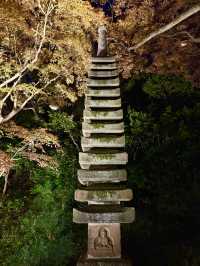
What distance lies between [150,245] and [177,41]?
22.9ft

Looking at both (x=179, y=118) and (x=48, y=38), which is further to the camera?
(x=179, y=118)

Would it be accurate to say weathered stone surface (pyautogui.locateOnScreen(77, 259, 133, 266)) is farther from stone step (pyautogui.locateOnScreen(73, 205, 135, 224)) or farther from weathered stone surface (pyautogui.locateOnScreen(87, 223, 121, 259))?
stone step (pyautogui.locateOnScreen(73, 205, 135, 224))

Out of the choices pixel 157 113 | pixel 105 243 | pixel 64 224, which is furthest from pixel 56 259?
pixel 157 113

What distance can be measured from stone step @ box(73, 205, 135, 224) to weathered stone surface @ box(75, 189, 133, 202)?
0.18 meters

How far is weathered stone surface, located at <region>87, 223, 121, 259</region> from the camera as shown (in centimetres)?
560

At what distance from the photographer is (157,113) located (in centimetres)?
1497

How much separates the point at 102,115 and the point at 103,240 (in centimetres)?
206

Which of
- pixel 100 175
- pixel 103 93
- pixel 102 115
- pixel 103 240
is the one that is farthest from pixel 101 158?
pixel 103 240

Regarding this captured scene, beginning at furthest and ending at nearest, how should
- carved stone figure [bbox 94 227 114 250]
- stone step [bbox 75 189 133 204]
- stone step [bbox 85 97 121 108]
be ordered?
stone step [bbox 85 97 121 108] < carved stone figure [bbox 94 227 114 250] < stone step [bbox 75 189 133 204]

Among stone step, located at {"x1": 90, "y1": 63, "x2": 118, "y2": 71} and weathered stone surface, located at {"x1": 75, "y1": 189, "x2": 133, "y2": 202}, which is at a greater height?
stone step, located at {"x1": 90, "y1": 63, "x2": 118, "y2": 71}

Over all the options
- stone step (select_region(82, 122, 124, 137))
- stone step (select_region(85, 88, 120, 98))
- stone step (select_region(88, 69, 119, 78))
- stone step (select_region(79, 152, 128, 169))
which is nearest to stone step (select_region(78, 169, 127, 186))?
stone step (select_region(79, 152, 128, 169))

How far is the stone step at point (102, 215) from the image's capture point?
5352 mm

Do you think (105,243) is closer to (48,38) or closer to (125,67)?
(48,38)

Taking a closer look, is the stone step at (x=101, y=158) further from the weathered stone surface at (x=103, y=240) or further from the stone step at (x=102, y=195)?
the weathered stone surface at (x=103, y=240)
